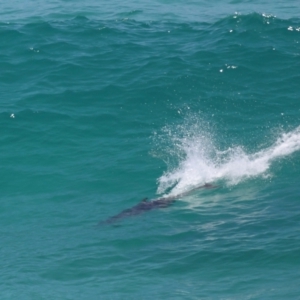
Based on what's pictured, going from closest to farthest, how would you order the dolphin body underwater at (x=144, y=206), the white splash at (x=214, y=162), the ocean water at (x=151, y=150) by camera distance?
1. the ocean water at (x=151, y=150)
2. the dolphin body underwater at (x=144, y=206)
3. the white splash at (x=214, y=162)

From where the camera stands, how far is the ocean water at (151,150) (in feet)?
58.6

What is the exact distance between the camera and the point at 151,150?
25.9 m

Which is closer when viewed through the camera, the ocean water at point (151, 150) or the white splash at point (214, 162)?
the ocean water at point (151, 150)

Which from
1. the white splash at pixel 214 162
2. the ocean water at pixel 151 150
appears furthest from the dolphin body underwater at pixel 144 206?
the white splash at pixel 214 162

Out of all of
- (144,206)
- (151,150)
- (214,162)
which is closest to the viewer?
(144,206)

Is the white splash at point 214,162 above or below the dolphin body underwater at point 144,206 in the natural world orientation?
above

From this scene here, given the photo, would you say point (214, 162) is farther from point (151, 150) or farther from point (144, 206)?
point (144, 206)

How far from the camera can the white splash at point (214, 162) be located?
2391cm

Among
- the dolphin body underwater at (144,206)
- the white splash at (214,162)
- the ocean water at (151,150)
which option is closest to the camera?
the ocean water at (151,150)

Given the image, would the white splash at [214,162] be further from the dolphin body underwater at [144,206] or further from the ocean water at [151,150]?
the dolphin body underwater at [144,206]

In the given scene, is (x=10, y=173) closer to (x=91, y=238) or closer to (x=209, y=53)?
(x=91, y=238)

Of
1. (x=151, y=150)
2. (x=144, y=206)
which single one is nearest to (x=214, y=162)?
(x=151, y=150)

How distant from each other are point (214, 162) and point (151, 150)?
2.63m

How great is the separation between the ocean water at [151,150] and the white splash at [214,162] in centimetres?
8
